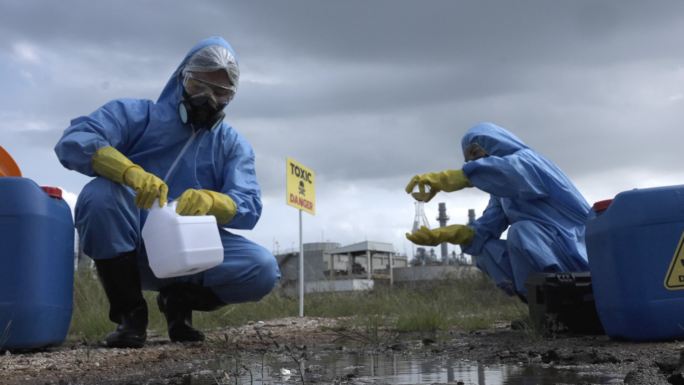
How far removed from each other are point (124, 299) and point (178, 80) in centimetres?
124

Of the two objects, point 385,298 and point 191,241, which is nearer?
point 191,241

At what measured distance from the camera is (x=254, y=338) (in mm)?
4387

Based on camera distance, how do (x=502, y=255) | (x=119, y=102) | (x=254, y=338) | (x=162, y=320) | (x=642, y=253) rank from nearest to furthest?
(x=642, y=253)
(x=119, y=102)
(x=254, y=338)
(x=502, y=255)
(x=162, y=320)

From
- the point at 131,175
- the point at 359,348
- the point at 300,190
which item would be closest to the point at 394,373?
the point at 359,348

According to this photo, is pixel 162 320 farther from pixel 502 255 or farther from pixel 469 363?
pixel 469 363

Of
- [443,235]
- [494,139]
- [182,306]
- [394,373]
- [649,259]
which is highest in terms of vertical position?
[494,139]

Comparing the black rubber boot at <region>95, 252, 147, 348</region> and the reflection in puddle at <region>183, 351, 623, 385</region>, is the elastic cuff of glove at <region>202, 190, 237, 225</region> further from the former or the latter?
the reflection in puddle at <region>183, 351, 623, 385</region>

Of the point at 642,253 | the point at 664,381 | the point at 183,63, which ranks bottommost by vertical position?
the point at 664,381

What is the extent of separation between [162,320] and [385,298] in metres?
2.87

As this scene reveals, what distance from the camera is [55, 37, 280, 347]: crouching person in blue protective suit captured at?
3713 millimetres

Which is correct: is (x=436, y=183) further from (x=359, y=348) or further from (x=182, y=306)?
(x=182, y=306)

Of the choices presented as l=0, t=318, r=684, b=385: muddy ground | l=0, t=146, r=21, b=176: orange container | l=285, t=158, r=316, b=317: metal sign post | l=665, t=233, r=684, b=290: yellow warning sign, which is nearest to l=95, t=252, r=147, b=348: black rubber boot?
l=0, t=318, r=684, b=385: muddy ground

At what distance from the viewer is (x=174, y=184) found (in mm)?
4074

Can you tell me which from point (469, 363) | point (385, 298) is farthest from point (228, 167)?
point (385, 298)
